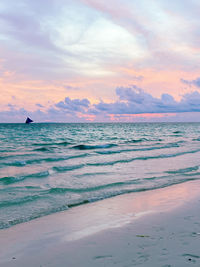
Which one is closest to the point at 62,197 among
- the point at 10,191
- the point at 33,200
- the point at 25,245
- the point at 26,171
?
the point at 33,200

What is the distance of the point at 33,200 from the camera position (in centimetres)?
838

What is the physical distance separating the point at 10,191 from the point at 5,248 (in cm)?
505

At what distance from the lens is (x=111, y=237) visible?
5047mm

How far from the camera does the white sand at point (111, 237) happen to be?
13.2ft

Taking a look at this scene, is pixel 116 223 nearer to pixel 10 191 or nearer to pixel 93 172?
pixel 10 191

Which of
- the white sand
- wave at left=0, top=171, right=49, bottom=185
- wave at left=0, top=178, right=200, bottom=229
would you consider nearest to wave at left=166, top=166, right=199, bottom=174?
wave at left=0, top=178, right=200, bottom=229

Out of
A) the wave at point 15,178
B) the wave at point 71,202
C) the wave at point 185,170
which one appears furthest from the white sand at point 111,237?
the wave at point 185,170

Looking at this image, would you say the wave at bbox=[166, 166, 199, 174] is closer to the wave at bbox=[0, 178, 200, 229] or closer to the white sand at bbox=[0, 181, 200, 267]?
the wave at bbox=[0, 178, 200, 229]

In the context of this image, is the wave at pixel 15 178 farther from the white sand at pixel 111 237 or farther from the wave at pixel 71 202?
the white sand at pixel 111 237

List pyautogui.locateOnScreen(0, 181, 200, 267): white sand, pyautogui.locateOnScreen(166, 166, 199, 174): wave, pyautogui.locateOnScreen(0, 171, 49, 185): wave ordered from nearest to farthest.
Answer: pyautogui.locateOnScreen(0, 181, 200, 267): white sand < pyautogui.locateOnScreen(0, 171, 49, 185): wave < pyautogui.locateOnScreen(166, 166, 199, 174): wave

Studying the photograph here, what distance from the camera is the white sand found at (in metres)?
4.02

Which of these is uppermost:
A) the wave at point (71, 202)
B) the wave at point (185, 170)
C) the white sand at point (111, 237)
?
the white sand at point (111, 237)

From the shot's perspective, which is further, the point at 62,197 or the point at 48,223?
the point at 62,197

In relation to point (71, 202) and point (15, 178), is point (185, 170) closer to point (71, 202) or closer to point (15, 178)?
point (71, 202)
